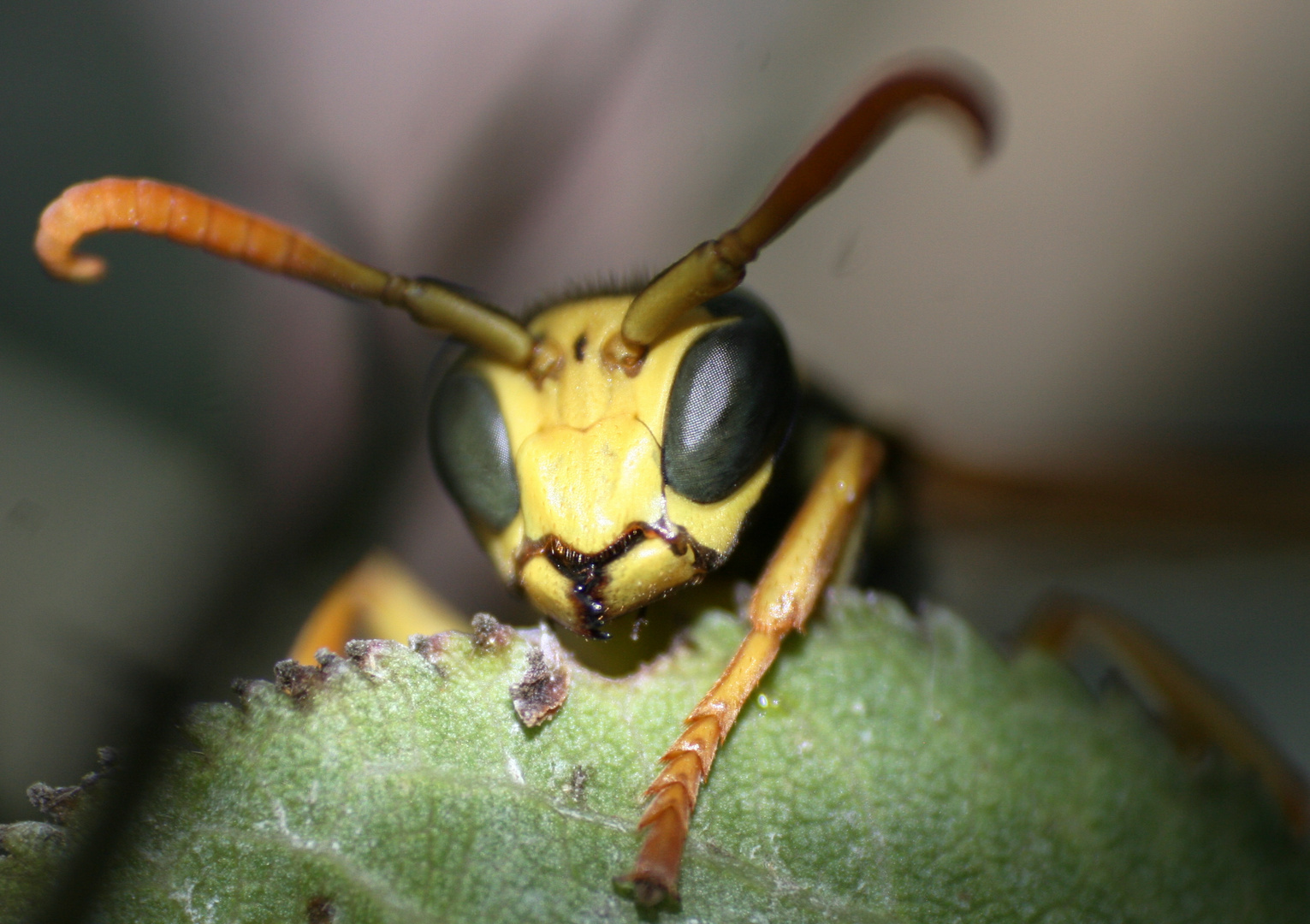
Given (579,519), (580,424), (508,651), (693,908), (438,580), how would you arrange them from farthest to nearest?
1. (438,580)
2. (580,424)
3. (579,519)
4. (508,651)
5. (693,908)

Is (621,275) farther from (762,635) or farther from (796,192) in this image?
(762,635)

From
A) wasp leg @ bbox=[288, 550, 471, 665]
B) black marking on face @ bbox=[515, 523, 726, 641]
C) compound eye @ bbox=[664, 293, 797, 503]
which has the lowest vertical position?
wasp leg @ bbox=[288, 550, 471, 665]

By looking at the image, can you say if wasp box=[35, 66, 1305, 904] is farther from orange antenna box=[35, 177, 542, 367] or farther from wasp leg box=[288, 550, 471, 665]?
wasp leg box=[288, 550, 471, 665]

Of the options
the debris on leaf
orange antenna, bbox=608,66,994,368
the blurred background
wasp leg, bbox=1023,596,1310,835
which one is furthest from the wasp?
wasp leg, bbox=1023,596,1310,835

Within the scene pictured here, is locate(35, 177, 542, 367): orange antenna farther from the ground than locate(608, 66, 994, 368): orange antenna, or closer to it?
closer to it

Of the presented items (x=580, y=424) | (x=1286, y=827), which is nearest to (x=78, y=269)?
(x=580, y=424)

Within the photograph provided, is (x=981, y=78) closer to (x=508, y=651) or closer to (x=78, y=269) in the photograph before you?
(x=508, y=651)

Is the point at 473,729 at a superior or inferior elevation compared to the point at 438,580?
superior

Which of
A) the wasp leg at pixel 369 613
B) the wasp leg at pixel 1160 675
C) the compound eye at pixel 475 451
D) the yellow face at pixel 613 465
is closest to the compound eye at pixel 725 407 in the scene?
the yellow face at pixel 613 465
